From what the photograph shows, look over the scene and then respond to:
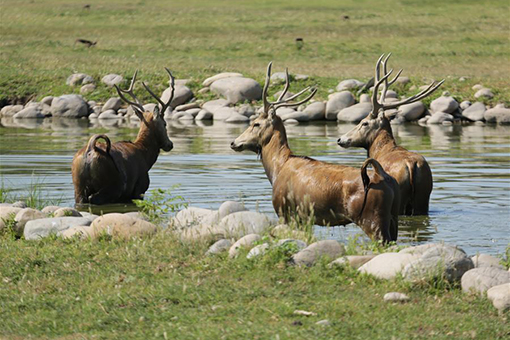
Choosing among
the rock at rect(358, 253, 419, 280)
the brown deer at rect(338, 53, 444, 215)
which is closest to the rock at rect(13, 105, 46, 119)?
the brown deer at rect(338, 53, 444, 215)

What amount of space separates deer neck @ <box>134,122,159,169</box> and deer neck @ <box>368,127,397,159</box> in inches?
153

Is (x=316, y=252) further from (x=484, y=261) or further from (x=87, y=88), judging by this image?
(x=87, y=88)

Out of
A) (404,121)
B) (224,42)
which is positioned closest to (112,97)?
(404,121)

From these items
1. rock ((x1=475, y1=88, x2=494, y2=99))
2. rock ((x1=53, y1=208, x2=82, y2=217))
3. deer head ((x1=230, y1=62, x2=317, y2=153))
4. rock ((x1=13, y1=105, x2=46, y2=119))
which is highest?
deer head ((x1=230, y1=62, x2=317, y2=153))

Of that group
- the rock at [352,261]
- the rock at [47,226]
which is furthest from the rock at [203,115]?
the rock at [352,261]

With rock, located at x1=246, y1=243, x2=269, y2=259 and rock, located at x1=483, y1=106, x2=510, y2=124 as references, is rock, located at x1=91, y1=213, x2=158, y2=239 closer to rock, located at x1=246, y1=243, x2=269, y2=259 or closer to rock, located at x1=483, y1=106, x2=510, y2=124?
rock, located at x1=246, y1=243, x2=269, y2=259

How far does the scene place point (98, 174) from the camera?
14.7 m

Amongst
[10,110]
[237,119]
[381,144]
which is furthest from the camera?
[10,110]

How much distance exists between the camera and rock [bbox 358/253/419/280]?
324 inches

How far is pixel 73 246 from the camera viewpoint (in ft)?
31.9

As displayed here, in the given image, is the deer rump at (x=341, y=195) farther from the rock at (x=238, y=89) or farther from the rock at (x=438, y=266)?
the rock at (x=238, y=89)

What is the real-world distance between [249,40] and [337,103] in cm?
2006

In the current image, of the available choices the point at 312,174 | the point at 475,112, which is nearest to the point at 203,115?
the point at 475,112

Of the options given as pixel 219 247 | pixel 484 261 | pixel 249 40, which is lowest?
pixel 484 261
